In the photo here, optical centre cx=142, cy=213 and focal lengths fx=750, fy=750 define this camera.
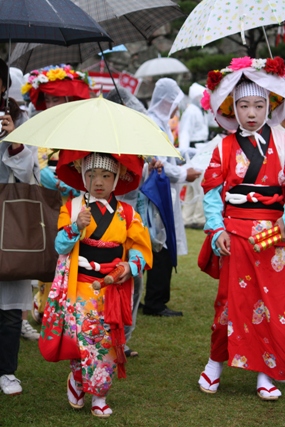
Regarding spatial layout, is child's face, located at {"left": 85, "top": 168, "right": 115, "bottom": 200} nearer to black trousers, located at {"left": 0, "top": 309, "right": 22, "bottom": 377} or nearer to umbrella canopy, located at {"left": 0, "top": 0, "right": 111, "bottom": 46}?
umbrella canopy, located at {"left": 0, "top": 0, "right": 111, "bottom": 46}

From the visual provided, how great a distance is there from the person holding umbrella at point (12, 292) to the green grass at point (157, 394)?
164mm

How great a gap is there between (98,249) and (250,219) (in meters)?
0.94

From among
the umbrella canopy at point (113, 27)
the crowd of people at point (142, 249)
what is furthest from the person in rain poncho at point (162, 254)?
the crowd of people at point (142, 249)

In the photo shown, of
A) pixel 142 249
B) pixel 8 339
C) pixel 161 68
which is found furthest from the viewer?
pixel 161 68

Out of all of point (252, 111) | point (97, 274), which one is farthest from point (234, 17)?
point (97, 274)

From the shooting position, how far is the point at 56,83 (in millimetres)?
5594

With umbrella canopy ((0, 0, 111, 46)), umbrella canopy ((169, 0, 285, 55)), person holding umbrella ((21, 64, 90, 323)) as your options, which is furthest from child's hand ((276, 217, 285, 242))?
person holding umbrella ((21, 64, 90, 323))

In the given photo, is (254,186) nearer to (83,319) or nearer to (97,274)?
(97,274)

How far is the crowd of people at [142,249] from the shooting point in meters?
3.88

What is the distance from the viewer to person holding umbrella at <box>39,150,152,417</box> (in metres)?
3.86

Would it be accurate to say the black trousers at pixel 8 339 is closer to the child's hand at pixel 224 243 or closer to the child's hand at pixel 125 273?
the child's hand at pixel 125 273

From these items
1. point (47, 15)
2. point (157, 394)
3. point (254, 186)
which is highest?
point (47, 15)

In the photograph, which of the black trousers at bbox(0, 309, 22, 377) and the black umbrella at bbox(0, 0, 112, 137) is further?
the black trousers at bbox(0, 309, 22, 377)

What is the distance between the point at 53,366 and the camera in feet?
16.4
